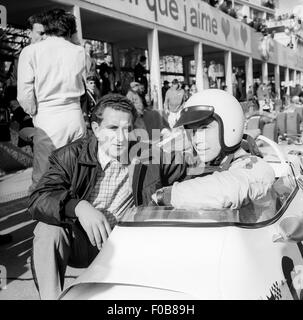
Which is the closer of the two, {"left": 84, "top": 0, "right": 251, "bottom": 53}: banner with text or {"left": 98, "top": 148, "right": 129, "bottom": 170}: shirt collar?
{"left": 98, "top": 148, "right": 129, "bottom": 170}: shirt collar

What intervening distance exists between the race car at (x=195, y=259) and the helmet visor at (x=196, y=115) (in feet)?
1.63

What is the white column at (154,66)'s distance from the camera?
32.9 ft

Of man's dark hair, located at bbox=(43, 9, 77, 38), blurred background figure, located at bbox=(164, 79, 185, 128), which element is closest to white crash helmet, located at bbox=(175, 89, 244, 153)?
man's dark hair, located at bbox=(43, 9, 77, 38)

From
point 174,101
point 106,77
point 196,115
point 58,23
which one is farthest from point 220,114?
point 106,77

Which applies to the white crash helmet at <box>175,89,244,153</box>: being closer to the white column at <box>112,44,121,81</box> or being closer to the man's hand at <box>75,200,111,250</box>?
the man's hand at <box>75,200,111,250</box>

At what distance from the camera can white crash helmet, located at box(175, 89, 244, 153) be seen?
2.01m

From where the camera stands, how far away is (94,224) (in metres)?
1.81

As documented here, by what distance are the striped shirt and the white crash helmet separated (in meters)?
0.41

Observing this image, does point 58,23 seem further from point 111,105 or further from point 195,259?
point 195,259

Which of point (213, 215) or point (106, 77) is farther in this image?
point (106, 77)

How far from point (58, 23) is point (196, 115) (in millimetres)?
1616

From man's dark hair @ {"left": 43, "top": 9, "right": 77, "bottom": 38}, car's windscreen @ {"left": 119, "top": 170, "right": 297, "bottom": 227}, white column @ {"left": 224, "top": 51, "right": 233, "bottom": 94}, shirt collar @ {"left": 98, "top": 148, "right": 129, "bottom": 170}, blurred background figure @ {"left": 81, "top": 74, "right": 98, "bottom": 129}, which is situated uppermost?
white column @ {"left": 224, "top": 51, "right": 233, "bottom": 94}

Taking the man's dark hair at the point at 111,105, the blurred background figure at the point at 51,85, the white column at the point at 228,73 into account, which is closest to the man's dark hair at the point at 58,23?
the blurred background figure at the point at 51,85
